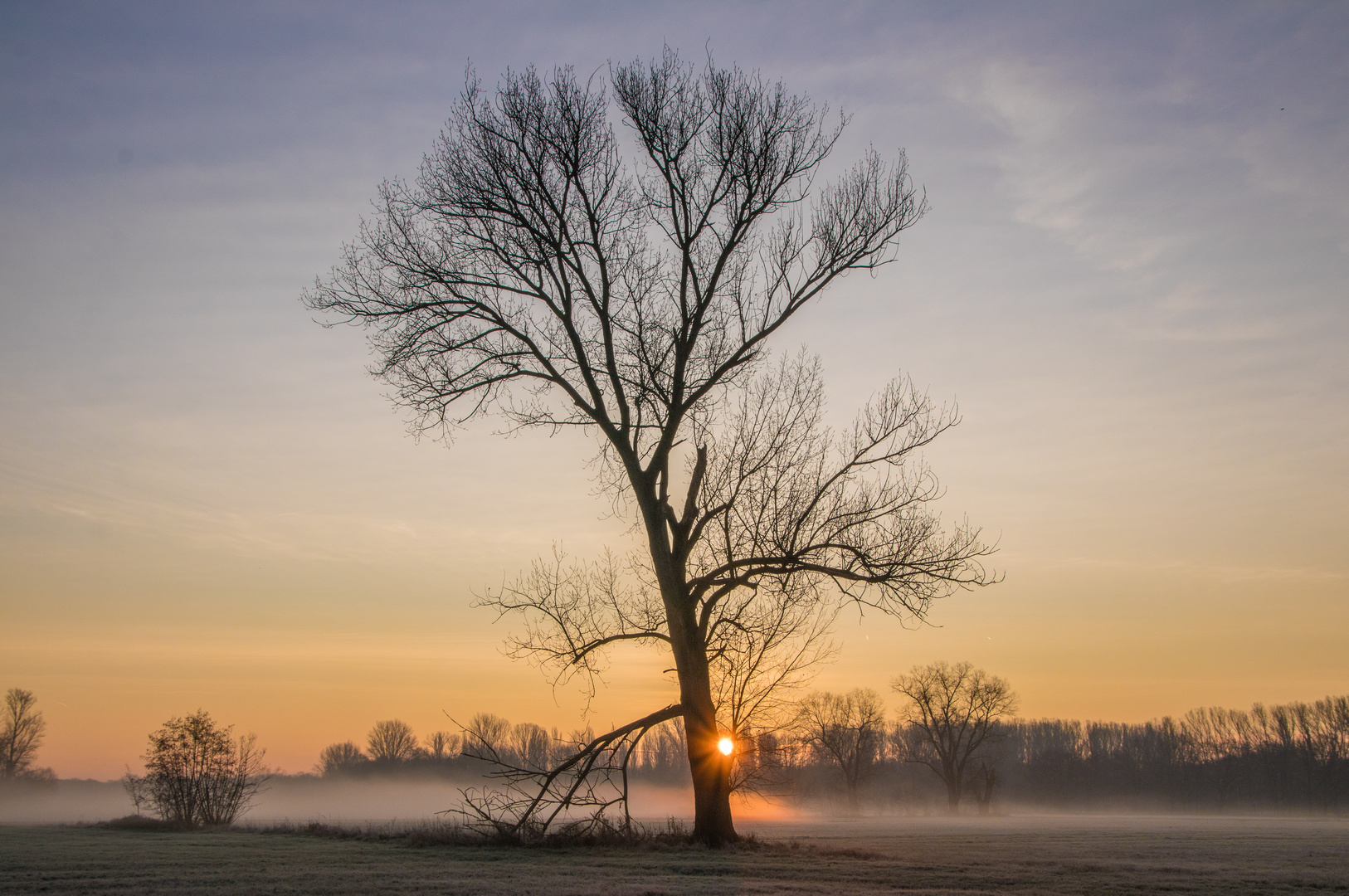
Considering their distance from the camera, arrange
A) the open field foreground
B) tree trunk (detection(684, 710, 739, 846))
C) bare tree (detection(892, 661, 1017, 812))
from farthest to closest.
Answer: bare tree (detection(892, 661, 1017, 812)) < tree trunk (detection(684, 710, 739, 846)) < the open field foreground

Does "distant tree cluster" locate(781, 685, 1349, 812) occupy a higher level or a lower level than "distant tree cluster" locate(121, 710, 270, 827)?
lower

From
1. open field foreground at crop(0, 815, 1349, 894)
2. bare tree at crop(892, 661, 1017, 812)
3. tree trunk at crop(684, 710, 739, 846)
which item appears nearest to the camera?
open field foreground at crop(0, 815, 1349, 894)

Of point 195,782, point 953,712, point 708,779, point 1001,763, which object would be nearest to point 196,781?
point 195,782

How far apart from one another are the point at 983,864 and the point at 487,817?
8596mm

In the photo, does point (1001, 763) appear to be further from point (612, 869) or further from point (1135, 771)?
point (612, 869)

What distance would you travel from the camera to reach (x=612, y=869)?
1110 centimetres

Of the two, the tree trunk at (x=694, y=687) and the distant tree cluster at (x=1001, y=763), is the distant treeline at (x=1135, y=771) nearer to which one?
the distant tree cluster at (x=1001, y=763)

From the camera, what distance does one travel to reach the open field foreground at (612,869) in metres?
9.03

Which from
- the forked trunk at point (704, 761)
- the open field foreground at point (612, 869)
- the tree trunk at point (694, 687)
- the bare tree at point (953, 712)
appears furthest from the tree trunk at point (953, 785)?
the forked trunk at point (704, 761)

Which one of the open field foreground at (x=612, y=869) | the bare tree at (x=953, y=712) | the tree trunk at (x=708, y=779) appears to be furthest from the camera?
the bare tree at (x=953, y=712)

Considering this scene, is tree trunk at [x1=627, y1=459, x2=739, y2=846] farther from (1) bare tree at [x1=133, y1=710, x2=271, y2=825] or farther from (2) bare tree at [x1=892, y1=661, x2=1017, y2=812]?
(2) bare tree at [x1=892, y1=661, x2=1017, y2=812]

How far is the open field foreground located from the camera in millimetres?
9031

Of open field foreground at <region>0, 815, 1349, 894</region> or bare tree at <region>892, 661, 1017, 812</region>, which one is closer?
open field foreground at <region>0, 815, 1349, 894</region>

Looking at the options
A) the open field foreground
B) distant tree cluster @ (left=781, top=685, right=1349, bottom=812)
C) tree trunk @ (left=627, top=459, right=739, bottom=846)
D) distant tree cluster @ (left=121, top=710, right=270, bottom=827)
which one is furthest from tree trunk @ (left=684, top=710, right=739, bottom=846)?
distant tree cluster @ (left=781, top=685, right=1349, bottom=812)
